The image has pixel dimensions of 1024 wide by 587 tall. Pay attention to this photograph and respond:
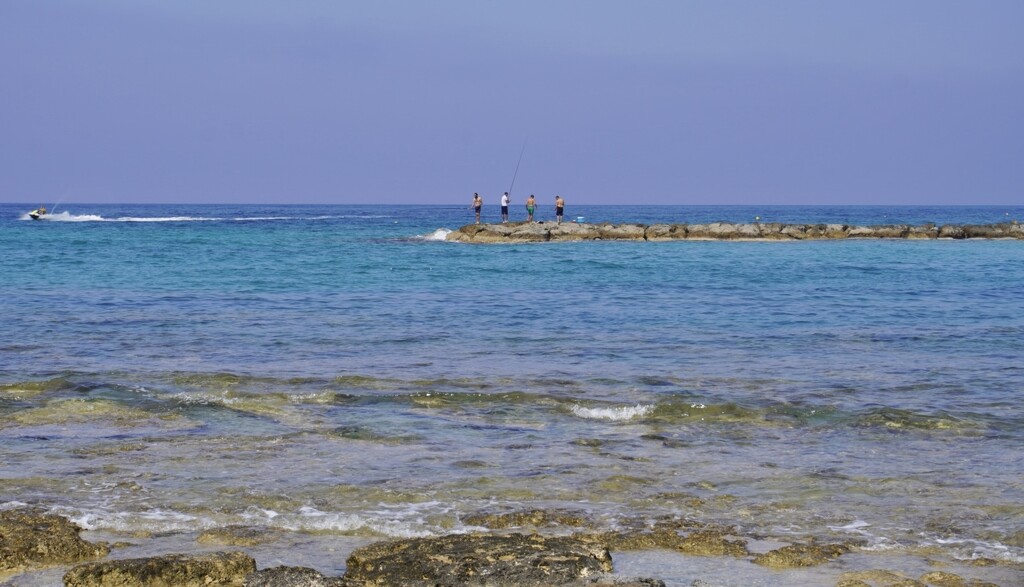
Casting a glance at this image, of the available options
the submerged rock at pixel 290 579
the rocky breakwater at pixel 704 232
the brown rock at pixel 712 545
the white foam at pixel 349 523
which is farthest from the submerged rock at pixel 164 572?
the rocky breakwater at pixel 704 232

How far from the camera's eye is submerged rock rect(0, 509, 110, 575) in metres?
6.34

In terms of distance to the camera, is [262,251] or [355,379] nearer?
[355,379]

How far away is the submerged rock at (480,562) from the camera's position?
581 centimetres

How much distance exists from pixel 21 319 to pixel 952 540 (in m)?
17.2

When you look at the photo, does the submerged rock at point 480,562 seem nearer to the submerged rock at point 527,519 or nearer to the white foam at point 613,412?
the submerged rock at point 527,519

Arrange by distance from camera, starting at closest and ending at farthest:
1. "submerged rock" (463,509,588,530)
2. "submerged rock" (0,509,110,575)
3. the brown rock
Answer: "submerged rock" (0,509,110,575)
the brown rock
"submerged rock" (463,509,588,530)

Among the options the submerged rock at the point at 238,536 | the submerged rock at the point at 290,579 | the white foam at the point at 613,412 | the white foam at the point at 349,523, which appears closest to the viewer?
the submerged rock at the point at 290,579

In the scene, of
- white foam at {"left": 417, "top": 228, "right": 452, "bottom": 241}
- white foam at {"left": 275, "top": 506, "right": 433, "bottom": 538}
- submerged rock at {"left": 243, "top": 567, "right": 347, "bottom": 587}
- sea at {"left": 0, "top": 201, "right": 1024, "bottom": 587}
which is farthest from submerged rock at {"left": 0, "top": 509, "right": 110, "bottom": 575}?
white foam at {"left": 417, "top": 228, "right": 452, "bottom": 241}

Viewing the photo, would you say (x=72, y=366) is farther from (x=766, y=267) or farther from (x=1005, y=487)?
(x=766, y=267)

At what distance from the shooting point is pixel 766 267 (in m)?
33.4

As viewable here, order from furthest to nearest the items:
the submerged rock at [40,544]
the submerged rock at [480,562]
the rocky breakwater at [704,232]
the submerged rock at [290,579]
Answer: the rocky breakwater at [704,232], the submerged rock at [40,544], the submerged rock at [480,562], the submerged rock at [290,579]

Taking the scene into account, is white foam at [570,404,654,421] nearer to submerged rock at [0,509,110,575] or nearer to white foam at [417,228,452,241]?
submerged rock at [0,509,110,575]

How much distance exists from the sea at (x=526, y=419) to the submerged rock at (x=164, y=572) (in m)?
0.36

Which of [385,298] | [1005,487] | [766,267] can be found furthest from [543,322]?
[766,267]
